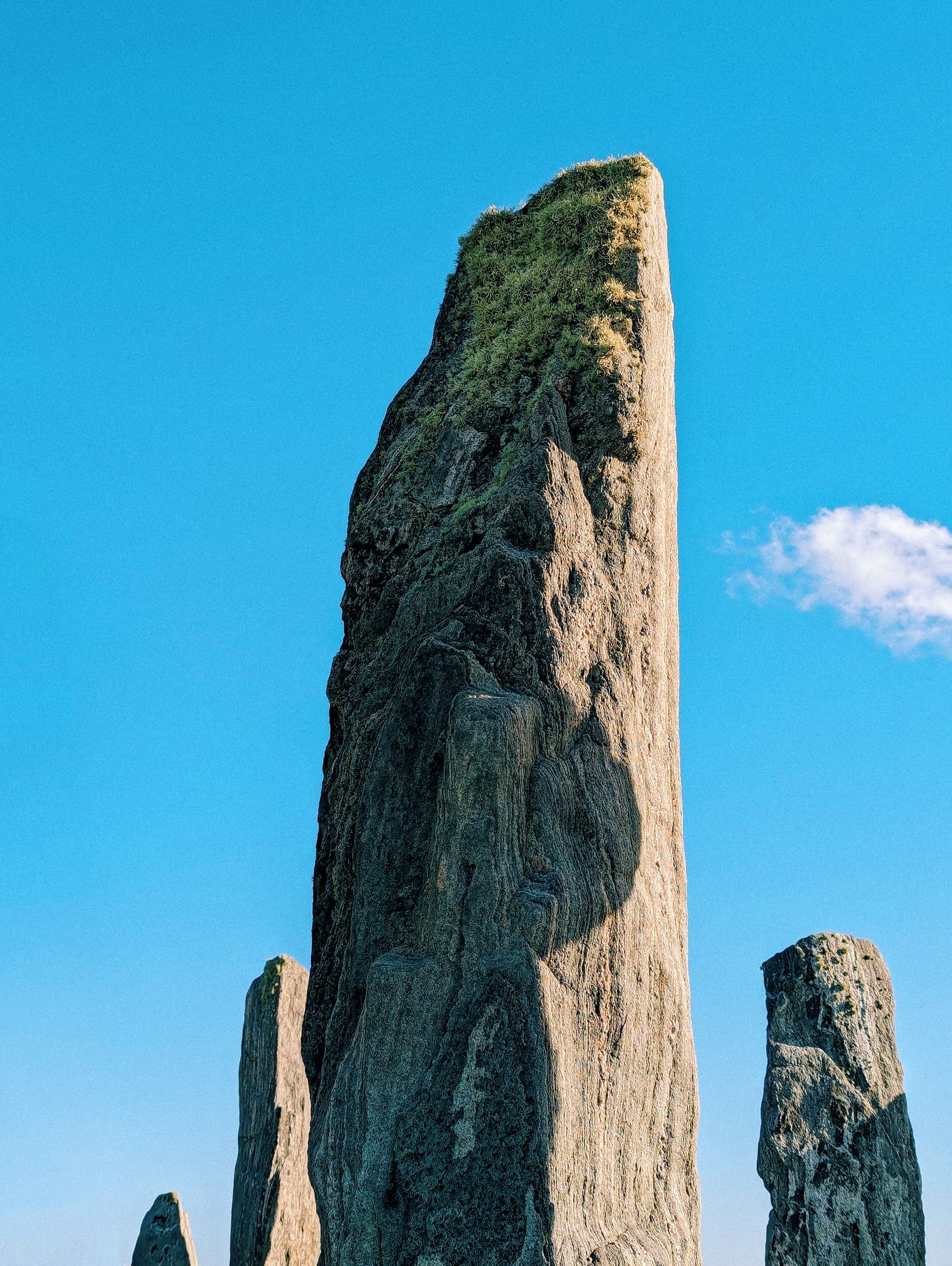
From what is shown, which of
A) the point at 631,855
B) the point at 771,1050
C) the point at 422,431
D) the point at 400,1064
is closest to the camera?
the point at 400,1064

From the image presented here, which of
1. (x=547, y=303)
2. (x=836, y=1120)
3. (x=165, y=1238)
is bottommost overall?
(x=165, y=1238)

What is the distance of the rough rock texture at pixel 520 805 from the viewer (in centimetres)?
496

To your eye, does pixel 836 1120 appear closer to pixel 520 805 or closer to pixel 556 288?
pixel 520 805

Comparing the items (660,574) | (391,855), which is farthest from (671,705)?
(391,855)

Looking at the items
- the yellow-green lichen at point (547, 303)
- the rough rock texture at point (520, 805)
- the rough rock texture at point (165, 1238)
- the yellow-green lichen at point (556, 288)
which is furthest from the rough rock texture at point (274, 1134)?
the yellow-green lichen at point (556, 288)

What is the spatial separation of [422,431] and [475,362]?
0.47m

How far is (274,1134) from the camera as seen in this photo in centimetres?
716

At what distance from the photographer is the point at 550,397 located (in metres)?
6.56

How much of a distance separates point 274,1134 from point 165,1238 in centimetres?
97

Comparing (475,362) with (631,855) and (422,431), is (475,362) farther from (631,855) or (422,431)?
(631,855)

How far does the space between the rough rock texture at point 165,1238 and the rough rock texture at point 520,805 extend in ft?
7.49

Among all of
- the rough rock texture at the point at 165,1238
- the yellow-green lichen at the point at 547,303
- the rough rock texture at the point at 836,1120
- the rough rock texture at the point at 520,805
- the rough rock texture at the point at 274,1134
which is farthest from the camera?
the rough rock texture at the point at 165,1238

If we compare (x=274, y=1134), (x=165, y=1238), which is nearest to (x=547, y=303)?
(x=274, y=1134)

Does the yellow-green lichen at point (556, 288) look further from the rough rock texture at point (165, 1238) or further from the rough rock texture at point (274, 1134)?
the rough rock texture at point (165, 1238)
